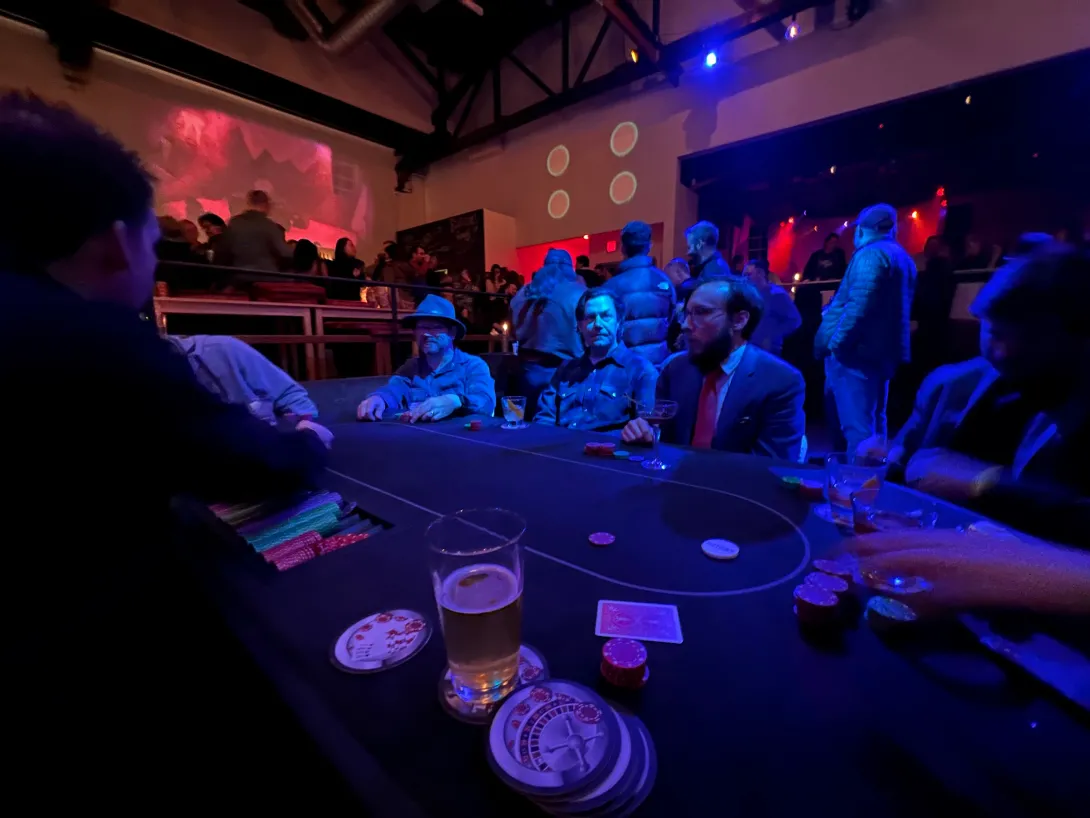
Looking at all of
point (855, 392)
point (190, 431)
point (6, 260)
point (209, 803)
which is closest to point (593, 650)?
point (190, 431)

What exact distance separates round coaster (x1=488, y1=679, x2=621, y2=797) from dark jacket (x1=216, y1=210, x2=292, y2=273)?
5564 mm

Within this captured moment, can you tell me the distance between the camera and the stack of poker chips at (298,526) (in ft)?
3.05

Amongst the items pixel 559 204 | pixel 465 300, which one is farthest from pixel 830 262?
pixel 465 300

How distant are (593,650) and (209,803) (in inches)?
36.1

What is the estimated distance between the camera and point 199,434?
883 mm

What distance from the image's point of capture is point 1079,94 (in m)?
4.24

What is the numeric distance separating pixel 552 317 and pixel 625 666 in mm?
3343

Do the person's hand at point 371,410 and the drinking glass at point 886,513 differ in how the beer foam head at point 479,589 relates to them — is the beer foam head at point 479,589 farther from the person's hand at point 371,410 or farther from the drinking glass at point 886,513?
the person's hand at point 371,410

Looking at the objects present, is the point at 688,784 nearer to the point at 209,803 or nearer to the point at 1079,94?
the point at 209,803

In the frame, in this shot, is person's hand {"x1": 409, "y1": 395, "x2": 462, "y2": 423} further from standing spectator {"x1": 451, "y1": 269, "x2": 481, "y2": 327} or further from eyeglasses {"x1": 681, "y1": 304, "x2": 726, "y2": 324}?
standing spectator {"x1": 451, "y1": 269, "x2": 481, "y2": 327}

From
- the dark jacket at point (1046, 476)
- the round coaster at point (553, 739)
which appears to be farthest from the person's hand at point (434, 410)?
the dark jacket at point (1046, 476)

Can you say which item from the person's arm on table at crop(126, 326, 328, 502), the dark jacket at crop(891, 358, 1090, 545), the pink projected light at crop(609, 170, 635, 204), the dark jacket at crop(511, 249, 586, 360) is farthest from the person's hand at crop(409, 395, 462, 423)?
the pink projected light at crop(609, 170, 635, 204)

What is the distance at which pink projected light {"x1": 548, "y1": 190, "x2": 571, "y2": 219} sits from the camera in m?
7.68

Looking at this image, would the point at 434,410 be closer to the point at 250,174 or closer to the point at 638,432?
the point at 638,432
